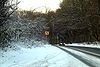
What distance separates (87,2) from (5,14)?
45708 millimetres

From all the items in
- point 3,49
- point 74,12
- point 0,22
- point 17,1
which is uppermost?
point 74,12

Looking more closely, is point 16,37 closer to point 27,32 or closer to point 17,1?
point 27,32

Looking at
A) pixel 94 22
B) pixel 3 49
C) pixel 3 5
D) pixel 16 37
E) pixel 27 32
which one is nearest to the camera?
pixel 3 5

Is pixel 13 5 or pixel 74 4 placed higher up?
pixel 74 4

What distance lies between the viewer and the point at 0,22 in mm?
20391

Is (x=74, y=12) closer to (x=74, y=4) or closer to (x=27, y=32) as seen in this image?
(x=74, y=4)

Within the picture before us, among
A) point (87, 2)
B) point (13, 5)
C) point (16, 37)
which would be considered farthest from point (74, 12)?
point (13, 5)

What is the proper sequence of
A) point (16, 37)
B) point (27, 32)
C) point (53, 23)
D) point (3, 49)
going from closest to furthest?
1. point (3, 49)
2. point (16, 37)
3. point (27, 32)
4. point (53, 23)

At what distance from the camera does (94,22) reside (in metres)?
63.2

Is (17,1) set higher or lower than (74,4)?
lower

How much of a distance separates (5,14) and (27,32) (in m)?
19.1

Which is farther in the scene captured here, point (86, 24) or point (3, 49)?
point (86, 24)

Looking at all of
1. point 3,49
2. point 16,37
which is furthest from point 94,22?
point 3,49

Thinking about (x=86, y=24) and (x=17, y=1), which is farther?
(x=86, y=24)
